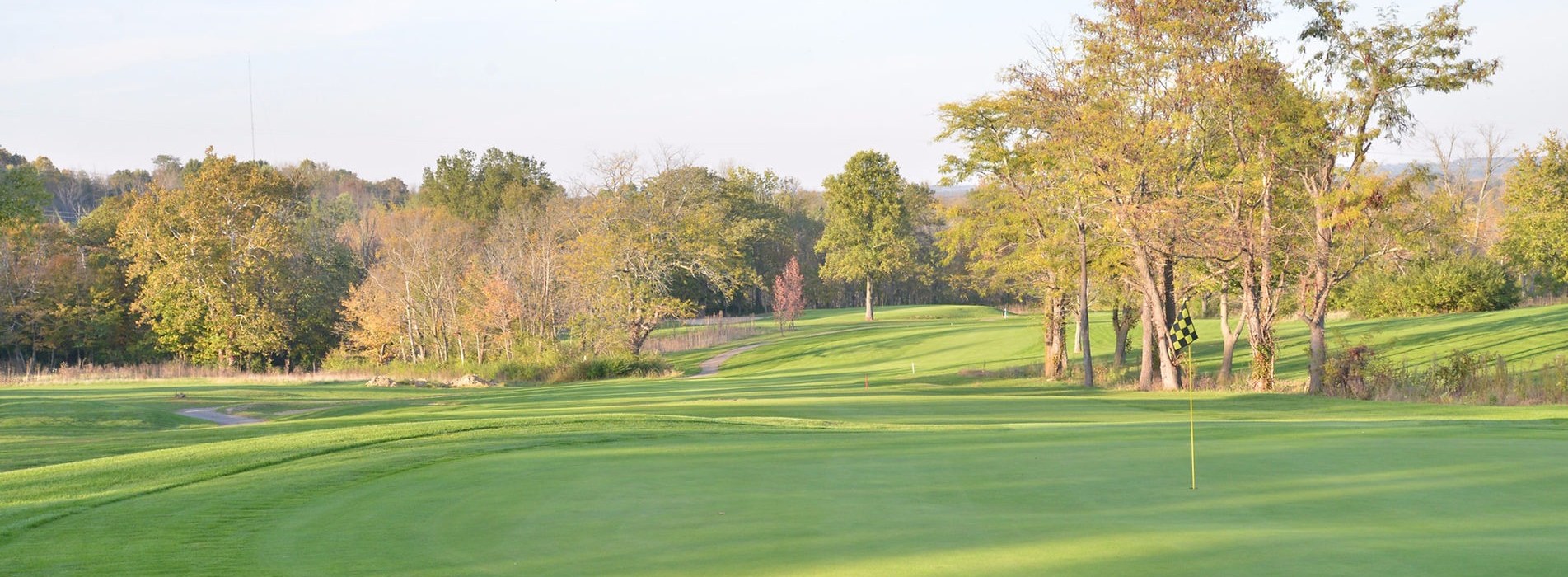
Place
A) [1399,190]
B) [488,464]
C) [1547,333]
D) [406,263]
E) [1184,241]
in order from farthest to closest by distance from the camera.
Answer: [406,263] → [1547,333] → [1184,241] → [1399,190] → [488,464]

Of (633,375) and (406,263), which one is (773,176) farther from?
(633,375)

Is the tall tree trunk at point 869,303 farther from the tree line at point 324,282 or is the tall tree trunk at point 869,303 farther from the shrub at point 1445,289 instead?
the shrub at point 1445,289

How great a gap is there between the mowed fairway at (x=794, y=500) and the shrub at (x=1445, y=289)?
2911 cm

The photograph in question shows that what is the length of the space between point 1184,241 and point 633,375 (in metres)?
21.5

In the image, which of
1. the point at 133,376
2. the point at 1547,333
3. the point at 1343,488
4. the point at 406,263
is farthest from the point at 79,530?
the point at 406,263

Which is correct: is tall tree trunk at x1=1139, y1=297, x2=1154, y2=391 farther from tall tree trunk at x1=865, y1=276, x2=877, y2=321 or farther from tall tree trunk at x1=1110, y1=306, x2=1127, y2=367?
tall tree trunk at x1=865, y1=276, x2=877, y2=321

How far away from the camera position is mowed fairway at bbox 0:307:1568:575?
21.7 ft

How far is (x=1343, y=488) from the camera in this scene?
354 inches

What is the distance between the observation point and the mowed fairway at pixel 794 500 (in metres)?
6.62

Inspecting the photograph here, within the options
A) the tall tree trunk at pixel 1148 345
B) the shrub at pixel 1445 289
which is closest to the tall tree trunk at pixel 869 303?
the shrub at pixel 1445 289

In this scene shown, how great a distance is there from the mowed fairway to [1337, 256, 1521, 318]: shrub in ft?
95.5

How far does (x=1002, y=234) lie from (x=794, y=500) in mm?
29714

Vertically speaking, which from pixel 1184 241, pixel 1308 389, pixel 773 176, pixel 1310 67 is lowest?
pixel 1308 389

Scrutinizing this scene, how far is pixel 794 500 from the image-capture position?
8727mm
